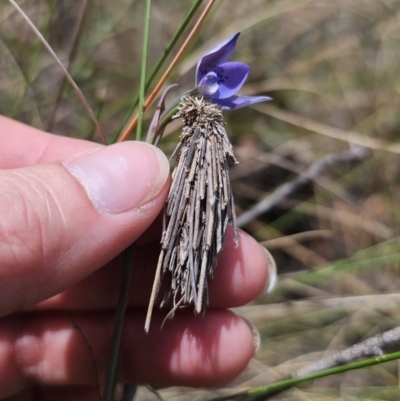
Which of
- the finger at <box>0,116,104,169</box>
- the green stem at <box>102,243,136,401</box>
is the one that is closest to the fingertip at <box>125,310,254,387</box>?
the green stem at <box>102,243,136,401</box>

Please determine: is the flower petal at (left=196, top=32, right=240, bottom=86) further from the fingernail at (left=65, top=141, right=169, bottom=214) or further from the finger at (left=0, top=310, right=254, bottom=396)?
the finger at (left=0, top=310, right=254, bottom=396)

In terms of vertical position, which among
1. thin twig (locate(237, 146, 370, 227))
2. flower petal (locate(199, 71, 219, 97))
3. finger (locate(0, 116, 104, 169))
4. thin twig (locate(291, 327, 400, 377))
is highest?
thin twig (locate(237, 146, 370, 227))

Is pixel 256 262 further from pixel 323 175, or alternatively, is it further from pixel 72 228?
pixel 323 175

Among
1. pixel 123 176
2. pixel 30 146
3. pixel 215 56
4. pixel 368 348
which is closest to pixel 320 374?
pixel 368 348

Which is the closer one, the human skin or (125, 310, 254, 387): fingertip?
the human skin

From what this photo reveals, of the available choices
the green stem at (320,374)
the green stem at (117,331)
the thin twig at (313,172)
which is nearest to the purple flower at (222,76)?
the green stem at (117,331)

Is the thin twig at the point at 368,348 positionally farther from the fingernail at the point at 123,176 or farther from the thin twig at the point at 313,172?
the thin twig at the point at 313,172

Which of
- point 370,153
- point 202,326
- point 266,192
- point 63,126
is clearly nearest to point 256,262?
point 202,326

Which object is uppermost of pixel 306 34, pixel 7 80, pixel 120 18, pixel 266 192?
pixel 306 34
